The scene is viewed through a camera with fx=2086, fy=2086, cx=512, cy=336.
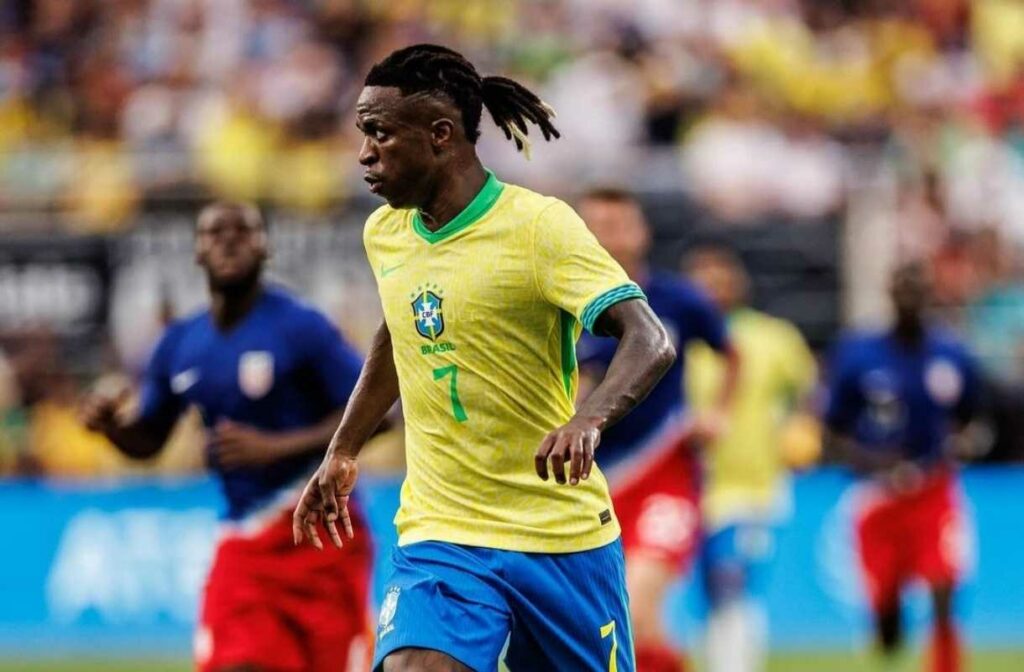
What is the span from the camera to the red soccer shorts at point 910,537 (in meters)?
12.6

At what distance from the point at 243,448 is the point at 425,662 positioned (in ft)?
7.16

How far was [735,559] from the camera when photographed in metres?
13.4

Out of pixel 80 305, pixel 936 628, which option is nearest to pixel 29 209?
pixel 80 305

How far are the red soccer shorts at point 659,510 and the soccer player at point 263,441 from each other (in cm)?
215

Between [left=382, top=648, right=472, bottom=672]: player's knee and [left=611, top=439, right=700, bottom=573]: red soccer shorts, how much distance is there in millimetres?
4315

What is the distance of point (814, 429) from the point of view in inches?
659

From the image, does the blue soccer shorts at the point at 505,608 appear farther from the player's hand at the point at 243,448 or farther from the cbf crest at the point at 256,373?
the cbf crest at the point at 256,373

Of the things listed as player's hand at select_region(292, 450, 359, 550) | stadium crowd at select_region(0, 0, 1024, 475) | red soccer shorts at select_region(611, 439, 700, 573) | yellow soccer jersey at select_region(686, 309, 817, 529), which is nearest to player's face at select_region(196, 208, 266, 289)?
player's hand at select_region(292, 450, 359, 550)

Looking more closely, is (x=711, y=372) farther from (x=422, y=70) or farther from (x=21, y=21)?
(x=21, y=21)

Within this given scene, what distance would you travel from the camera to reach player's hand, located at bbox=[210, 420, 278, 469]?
26.3 feet

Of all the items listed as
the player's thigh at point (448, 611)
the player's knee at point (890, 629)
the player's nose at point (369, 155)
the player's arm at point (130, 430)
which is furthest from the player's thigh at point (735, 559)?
the player's nose at point (369, 155)

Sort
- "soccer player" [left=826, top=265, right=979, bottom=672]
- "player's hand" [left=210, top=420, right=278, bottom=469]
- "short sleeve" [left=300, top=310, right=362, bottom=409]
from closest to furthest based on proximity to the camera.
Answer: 1. "player's hand" [left=210, top=420, right=278, bottom=469]
2. "short sleeve" [left=300, top=310, right=362, bottom=409]
3. "soccer player" [left=826, top=265, right=979, bottom=672]

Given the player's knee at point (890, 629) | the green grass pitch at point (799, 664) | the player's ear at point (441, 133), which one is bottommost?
the green grass pitch at point (799, 664)

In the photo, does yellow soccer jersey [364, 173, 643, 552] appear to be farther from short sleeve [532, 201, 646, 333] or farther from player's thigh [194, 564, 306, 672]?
player's thigh [194, 564, 306, 672]
